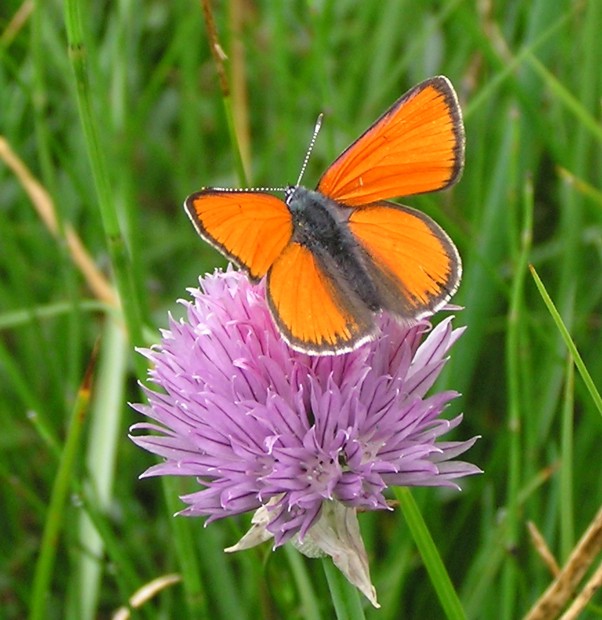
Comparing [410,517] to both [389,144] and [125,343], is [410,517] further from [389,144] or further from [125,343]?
[125,343]

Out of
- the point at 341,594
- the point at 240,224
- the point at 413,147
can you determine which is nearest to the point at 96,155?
the point at 240,224

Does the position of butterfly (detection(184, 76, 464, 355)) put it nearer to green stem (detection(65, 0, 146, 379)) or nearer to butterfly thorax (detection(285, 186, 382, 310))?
butterfly thorax (detection(285, 186, 382, 310))

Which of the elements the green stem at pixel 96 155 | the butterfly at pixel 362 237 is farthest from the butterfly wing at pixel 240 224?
the green stem at pixel 96 155

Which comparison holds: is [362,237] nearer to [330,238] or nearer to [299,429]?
[330,238]

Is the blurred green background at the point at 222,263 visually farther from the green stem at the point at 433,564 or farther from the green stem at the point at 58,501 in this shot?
the green stem at the point at 433,564

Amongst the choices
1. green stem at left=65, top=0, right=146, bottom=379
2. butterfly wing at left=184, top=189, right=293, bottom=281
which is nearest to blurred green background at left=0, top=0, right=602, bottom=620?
green stem at left=65, top=0, right=146, bottom=379

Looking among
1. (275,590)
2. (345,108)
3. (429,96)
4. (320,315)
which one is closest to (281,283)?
(320,315)
